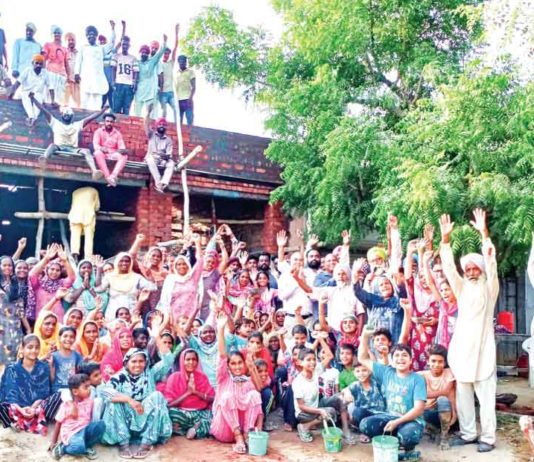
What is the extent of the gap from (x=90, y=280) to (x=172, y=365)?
170cm

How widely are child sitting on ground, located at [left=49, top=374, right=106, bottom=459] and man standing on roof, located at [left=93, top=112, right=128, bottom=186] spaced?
444 cm

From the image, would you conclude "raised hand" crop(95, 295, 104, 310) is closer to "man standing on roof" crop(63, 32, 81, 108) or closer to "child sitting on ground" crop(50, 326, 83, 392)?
"child sitting on ground" crop(50, 326, 83, 392)

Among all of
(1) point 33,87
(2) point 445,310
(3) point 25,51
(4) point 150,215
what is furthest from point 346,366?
(3) point 25,51

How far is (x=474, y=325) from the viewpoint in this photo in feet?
17.6

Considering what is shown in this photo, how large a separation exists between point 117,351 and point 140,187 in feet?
14.3

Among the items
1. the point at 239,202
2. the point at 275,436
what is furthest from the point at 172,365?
the point at 239,202

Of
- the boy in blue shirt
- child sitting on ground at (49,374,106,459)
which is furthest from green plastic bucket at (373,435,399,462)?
child sitting on ground at (49,374,106,459)

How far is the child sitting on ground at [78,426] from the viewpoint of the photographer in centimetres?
475

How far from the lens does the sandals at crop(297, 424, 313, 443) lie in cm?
549

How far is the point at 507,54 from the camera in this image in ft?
22.7

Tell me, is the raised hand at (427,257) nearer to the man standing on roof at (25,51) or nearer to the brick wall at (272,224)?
the brick wall at (272,224)

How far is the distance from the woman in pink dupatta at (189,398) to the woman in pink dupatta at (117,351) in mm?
470

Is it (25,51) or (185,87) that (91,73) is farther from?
(185,87)

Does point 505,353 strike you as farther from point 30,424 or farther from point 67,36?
point 67,36
